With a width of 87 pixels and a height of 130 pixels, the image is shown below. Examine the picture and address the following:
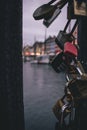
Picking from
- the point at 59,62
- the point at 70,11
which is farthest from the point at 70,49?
the point at 70,11

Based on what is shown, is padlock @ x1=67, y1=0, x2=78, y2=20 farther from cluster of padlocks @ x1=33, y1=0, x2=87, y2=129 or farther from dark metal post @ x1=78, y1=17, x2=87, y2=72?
dark metal post @ x1=78, y1=17, x2=87, y2=72

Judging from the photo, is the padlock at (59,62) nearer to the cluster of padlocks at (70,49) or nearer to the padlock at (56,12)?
the cluster of padlocks at (70,49)

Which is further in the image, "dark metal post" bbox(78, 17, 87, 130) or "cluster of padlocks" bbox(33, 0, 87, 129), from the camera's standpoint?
"dark metal post" bbox(78, 17, 87, 130)
